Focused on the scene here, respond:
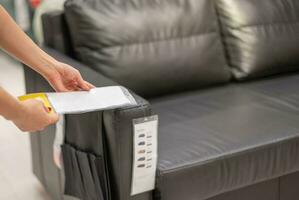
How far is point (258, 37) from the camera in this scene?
2367 millimetres

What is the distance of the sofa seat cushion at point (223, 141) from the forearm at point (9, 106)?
1.63 feet

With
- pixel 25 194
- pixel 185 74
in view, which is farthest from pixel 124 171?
pixel 25 194

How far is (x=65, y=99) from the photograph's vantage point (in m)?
1.48

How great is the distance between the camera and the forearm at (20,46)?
1.58 m

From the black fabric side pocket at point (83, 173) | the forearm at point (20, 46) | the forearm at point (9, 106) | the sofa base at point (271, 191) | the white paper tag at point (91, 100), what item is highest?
the forearm at point (20, 46)

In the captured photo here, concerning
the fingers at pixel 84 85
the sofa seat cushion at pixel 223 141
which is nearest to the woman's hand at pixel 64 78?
the fingers at pixel 84 85

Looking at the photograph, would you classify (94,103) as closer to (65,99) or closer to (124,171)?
(65,99)

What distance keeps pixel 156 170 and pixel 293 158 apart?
559 millimetres

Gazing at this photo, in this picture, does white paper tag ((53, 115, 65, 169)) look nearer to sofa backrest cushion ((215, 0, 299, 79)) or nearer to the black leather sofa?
the black leather sofa

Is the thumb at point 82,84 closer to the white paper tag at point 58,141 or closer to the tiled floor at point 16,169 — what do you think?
the white paper tag at point 58,141

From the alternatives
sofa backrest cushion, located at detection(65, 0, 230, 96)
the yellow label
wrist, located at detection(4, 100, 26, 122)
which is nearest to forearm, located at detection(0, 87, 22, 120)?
wrist, located at detection(4, 100, 26, 122)

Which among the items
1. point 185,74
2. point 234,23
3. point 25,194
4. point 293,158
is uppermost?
point 234,23

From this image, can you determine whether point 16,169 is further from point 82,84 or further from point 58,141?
point 82,84

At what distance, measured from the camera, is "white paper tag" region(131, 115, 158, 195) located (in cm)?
149
